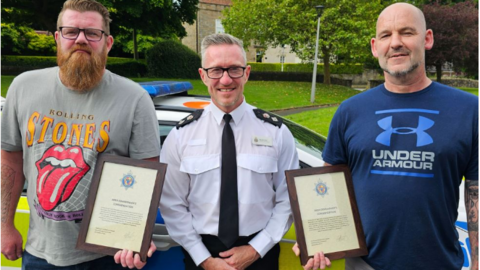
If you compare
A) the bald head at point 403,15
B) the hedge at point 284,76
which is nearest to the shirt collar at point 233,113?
the bald head at point 403,15

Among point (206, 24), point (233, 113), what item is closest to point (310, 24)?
point (233, 113)

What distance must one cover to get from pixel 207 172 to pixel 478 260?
52.0 inches

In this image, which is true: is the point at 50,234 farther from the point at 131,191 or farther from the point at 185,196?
the point at 185,196

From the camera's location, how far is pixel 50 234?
220 centimetres

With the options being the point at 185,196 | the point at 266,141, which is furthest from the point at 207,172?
the point at 266,141

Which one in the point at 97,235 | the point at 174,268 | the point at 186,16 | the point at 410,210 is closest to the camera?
the point at 410,210

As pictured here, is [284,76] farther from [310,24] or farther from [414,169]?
[414,169]

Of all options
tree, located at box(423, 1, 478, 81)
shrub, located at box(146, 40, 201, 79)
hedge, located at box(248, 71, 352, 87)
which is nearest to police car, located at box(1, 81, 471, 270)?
shrub, located at box(146, 40, 201, 79)

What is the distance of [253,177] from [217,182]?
0.60 feet

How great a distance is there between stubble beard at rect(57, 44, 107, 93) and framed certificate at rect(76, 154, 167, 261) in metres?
0.37

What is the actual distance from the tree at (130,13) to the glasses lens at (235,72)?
17766 mm

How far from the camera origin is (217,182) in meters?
2.21

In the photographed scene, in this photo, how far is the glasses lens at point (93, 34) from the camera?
2178mm

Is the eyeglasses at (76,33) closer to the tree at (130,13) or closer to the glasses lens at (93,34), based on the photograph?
the glasses lens at (93,34)
